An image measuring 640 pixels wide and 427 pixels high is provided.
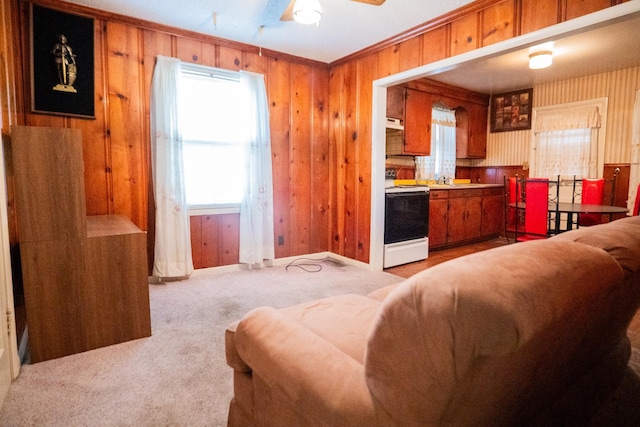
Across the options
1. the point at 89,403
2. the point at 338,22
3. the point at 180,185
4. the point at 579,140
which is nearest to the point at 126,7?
the point at 180,185

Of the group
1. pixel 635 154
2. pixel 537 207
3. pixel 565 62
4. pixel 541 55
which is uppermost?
pixel 565 62

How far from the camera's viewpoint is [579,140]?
5.09 m

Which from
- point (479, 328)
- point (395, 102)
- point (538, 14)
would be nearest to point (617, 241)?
point (479, 328)

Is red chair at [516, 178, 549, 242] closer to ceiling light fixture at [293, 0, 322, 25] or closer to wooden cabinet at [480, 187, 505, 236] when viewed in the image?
wooden cabinet at [480, 187, 505, 236]

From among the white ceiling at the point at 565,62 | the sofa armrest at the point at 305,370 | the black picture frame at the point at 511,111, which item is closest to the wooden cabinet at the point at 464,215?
the black picture frame at the point at 511,111

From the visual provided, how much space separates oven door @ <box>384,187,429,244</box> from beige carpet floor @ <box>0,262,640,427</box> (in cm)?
191

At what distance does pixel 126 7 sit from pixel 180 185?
1.54 metres

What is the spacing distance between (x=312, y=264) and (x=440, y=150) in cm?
299

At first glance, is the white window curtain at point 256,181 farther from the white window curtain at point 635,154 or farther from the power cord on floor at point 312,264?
the white window curtain at point 635,154

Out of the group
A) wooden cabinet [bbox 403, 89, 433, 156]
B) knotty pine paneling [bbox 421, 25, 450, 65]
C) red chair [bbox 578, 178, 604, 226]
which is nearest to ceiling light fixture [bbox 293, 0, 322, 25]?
knotty pine paneling [bbox 421, 25, 450, 65]

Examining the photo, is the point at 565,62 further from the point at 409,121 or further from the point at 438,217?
the point at 438,217

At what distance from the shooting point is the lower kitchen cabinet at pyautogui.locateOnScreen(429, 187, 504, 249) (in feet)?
15.8

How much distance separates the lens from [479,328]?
58 cm

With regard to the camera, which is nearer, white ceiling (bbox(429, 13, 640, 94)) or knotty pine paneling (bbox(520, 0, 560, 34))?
knotty pine paneling (bbox(520, 0, 560, 34))
